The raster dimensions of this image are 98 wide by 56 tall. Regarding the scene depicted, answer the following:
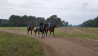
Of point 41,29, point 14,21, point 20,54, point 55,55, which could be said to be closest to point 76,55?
point 55,55

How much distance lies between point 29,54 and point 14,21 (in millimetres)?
87216

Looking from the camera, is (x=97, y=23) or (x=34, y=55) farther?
(x=97, y=23)

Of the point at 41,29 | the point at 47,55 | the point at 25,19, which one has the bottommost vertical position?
the point at 47,55

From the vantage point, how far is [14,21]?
3467 inches

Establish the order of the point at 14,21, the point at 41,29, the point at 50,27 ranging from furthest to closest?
the point at 14,21 → the point at 50,27 → the point at 41,29

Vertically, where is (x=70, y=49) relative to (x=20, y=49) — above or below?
below

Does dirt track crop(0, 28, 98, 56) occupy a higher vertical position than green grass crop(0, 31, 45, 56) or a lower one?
lower

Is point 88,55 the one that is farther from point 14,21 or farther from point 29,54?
point 14,21

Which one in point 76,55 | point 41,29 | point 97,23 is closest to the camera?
point 76,55

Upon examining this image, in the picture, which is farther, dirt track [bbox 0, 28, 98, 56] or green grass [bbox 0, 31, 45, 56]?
dirt track [bbox 0, 28, 98, 56]

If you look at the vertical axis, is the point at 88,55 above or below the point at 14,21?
below

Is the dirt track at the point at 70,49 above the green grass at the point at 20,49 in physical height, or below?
below

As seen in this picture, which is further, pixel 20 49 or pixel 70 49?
pixel 70 49

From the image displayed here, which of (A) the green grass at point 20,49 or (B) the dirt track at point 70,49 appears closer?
(A) the green grass at point 20,49
